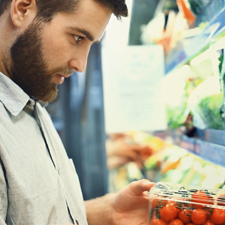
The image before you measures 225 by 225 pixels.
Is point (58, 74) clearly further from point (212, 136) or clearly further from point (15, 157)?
point (212, 136)

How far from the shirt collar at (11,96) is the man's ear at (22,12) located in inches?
10.7

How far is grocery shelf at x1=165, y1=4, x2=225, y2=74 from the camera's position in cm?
95

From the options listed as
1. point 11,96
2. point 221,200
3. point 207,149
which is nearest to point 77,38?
point 11,96

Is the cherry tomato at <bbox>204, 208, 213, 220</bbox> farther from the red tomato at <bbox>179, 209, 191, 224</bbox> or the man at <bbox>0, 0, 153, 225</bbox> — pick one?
A: the man at <bbox>0, 0, 153, 225</bbox>

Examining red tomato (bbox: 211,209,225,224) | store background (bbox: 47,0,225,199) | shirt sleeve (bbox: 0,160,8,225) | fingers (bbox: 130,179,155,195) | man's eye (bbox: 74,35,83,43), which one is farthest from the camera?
store background (bbox: 47,0,225,199)

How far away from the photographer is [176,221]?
0.71 metres

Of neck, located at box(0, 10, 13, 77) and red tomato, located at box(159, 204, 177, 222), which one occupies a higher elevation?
neck, located at box(0, 10, 13, 77)

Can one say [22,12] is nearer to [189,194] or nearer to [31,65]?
[31,65]

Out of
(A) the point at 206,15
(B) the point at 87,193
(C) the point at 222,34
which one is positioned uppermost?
(A) the point at 206,15

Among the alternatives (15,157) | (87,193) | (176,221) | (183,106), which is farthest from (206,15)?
(87,193)

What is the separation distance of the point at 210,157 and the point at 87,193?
1202 millimetres

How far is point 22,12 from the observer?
1.09 metres

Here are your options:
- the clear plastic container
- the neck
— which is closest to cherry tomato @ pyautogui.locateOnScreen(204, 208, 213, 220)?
the clear plastic container

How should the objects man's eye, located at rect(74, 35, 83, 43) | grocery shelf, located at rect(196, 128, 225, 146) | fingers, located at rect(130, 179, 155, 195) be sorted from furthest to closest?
man's eye, located at rect(74, 35, 83, 43) < grocery shelf, located at rect(196, 128, 225, 146) < fingers, located at rect(130, 179, 155, 195)
